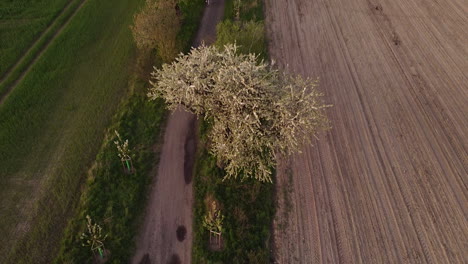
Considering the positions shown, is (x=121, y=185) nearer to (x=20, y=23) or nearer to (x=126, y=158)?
(x=126, y=158)

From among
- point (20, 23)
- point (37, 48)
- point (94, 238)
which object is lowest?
point (94, 238)

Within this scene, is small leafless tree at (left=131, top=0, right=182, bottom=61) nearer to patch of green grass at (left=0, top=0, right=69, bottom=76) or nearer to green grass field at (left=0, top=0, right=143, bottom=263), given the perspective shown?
green grass field at (left=0, top=0, right=143, bottom=263)

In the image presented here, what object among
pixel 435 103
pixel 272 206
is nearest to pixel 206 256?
pixel 272 206

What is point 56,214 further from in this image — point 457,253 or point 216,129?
point 457,253

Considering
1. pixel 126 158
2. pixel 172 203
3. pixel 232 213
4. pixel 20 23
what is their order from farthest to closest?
pixel 20 23, pixel 126 158, pixel 172 203, pixel 232 213

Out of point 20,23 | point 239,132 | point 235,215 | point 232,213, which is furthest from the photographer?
point 20,23

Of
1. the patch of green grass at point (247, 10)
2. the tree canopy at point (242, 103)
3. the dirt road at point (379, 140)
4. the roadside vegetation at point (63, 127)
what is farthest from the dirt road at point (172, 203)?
the patch of green grass at point (247, 10)

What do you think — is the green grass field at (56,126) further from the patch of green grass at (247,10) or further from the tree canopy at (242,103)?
the patch of green grass at (247,10)

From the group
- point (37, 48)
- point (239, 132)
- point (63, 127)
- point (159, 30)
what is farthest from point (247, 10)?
point (63, 127)

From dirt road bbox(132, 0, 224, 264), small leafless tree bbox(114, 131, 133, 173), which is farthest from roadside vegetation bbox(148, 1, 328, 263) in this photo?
small leafless tree bbox(114, 131, 133, 173)
